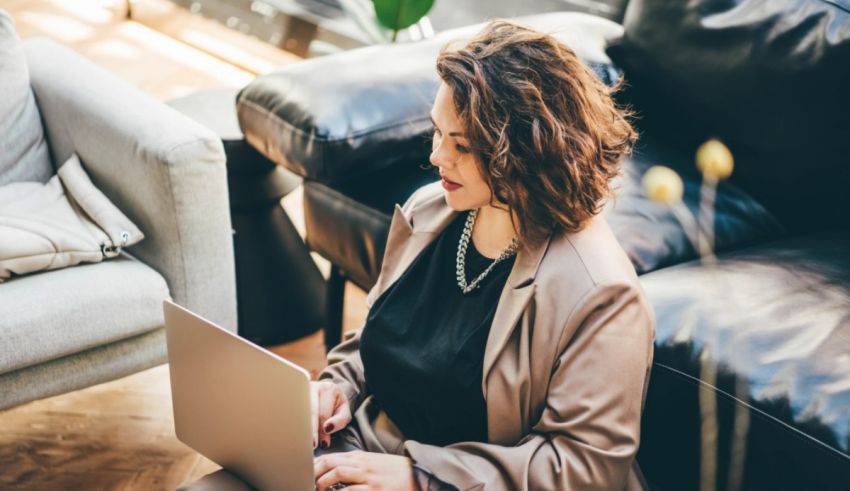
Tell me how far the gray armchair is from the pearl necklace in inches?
25.1

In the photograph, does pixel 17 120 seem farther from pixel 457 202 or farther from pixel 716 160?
pixel 716 160

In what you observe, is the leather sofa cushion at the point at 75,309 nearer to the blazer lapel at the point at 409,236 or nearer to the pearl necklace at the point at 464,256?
the blazer lapel at the point at 409,236

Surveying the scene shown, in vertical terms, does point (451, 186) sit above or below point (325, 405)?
above

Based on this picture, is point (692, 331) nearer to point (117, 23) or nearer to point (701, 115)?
point (701, 115)

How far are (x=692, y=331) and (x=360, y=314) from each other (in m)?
1.20

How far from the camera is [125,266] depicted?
64.8 inches

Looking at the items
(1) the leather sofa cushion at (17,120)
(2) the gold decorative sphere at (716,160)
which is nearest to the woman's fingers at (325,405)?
(2) the gold decorative sphere at (716,160)

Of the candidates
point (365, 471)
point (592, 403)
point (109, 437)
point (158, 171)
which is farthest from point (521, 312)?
point (109, 437)

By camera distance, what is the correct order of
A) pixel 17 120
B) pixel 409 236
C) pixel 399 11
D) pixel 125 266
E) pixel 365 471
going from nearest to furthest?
pixel 365 471, pixel 409 236, pixel 125 266, pixel 17 120, pixel 399 11

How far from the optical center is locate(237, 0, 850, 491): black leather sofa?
114 cm

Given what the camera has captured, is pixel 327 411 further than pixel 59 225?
No

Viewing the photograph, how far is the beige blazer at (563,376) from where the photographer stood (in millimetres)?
979

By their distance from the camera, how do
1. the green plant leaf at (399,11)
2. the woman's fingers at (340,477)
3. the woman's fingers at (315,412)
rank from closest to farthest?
the woman's fingers at (340,477), the woman's fingers at (315,412), the green plant leaf at (399,11)

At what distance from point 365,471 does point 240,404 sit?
6.9 inches
